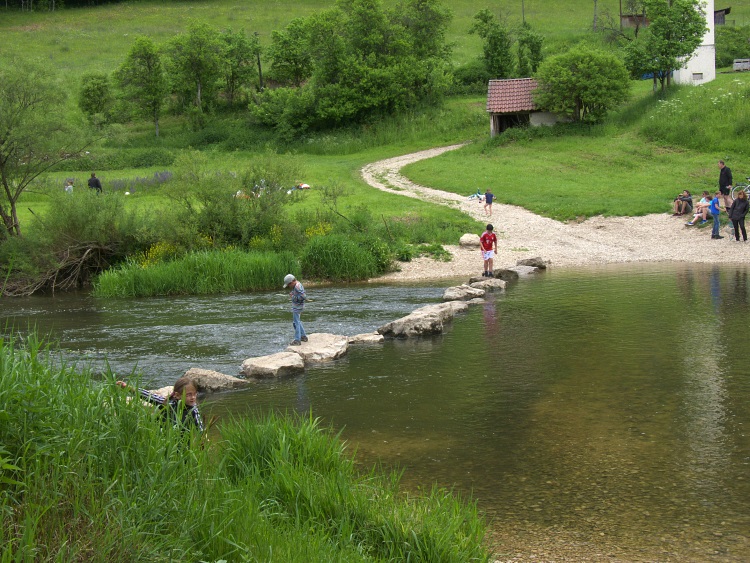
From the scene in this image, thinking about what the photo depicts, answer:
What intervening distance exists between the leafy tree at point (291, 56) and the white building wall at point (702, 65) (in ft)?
103

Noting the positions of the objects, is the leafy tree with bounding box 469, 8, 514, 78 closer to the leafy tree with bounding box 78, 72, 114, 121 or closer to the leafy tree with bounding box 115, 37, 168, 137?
the leafy tree with bounding box 115, 37, 168, 137

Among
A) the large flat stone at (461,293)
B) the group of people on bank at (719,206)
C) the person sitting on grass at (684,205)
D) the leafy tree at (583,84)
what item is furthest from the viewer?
the leafy tree at (583,84)

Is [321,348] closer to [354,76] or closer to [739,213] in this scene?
[739,213]

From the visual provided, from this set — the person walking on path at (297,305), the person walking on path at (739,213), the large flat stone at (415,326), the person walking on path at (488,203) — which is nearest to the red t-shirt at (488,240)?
the large flat stone at (415,326)

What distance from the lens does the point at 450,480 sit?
10172 millimetres

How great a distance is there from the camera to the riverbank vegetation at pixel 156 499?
611 centimetres

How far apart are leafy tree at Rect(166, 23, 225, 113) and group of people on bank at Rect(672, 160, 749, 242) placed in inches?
1713

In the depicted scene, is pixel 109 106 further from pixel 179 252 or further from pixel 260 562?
pixel 260 562

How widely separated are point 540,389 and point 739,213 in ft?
65.8

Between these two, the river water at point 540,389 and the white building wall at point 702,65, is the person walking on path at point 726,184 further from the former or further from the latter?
the white building wall at point 702,65

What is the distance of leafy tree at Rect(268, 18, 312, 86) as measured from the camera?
233ft

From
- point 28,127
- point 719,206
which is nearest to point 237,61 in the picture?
point 28,127

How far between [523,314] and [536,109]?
36.4 meters

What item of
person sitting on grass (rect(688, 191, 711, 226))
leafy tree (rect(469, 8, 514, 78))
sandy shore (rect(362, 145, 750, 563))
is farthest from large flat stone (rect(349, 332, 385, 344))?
leafy tree (rect(469, 8, 514, 78))
